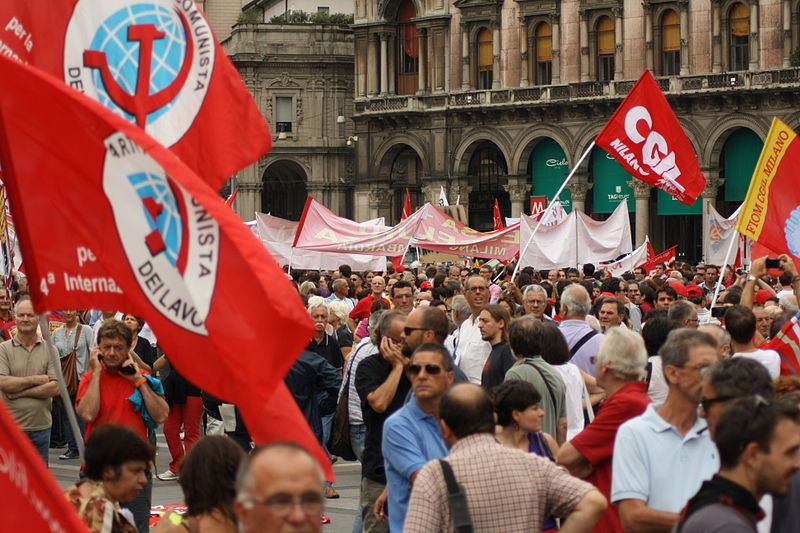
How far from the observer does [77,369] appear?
14.4m

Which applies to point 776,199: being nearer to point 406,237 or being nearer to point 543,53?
point 406,237

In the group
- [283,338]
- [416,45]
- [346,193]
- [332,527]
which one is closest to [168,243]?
[283,338]

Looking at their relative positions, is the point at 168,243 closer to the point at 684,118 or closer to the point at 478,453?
the point at 478,453

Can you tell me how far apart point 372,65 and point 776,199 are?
4327 cm

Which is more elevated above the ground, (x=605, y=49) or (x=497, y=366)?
(x=605, y=49)

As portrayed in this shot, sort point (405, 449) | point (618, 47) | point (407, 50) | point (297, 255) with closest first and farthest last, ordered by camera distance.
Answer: point (405, 449), point (297, 255), point (618, 47), point (407, 50)

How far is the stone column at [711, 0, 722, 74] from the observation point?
4712 centimetres

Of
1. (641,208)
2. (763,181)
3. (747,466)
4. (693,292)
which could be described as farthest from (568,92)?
(747,466)

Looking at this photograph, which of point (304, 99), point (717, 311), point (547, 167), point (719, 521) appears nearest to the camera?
point (719, 521)

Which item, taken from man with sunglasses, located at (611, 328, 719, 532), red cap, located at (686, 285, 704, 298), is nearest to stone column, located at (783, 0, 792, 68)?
red cap, located at (686, 285, 704, 298)

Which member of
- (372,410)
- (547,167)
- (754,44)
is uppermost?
(754,44)

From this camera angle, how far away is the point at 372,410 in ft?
29.0

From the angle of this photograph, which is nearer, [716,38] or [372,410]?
[372,410]

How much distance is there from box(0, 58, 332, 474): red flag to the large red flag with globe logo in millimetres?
1697
